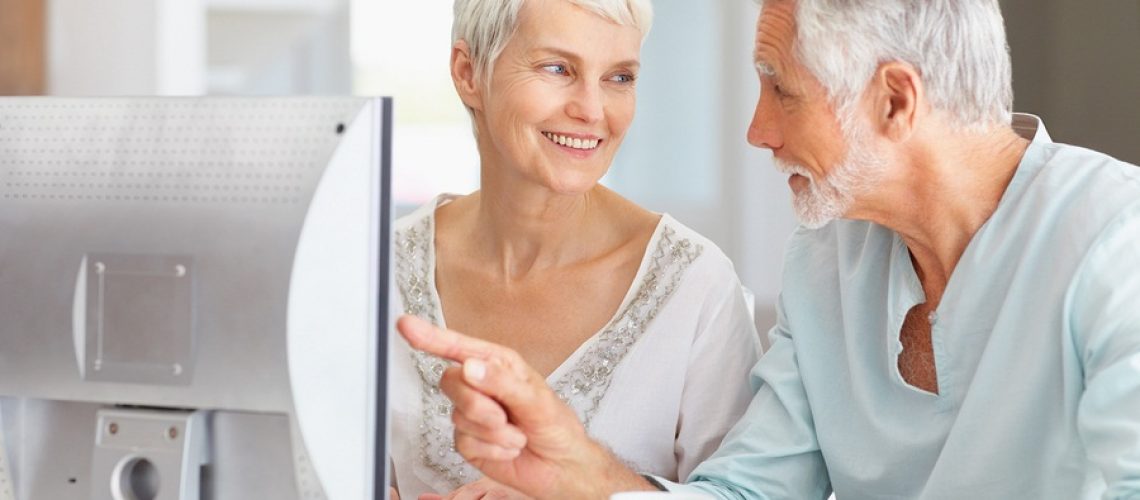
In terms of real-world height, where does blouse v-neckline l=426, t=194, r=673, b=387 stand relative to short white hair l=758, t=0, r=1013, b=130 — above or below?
below

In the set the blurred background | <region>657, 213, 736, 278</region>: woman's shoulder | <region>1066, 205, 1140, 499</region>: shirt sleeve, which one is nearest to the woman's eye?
<region>657, 213, 736, 278</region>: woman's shoulder

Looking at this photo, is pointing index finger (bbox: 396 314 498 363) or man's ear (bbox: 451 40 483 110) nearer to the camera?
pointing index finger (bbox: 396 314 498 363)

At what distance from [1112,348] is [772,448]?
485 millimetres

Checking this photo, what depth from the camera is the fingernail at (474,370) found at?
124cm

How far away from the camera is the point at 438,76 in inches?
236

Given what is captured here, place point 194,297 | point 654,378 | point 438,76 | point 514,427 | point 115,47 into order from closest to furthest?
point 194,297 < point 514,427 < point 654,378 < point 115,47 < point 438,76

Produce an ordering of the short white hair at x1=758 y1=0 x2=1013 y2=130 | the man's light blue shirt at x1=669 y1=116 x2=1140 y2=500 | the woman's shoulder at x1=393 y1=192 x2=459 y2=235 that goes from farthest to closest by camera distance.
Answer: the woman's shoulder at x1=393 y1=192 x2=459 y2=235, the short white hair at x1=758 y1=0 x2=1013 y2=130, the man's light blue shirt at x1=669 y1=116 x2=1140 y2=500

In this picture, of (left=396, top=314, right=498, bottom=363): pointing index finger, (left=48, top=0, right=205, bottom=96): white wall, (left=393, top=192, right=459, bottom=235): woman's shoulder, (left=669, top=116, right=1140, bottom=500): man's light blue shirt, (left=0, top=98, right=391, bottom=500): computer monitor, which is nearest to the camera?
(left=0, top=98, right=391, bottom=500): computer monitor

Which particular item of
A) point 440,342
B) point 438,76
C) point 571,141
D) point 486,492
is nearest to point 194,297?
point 440,342

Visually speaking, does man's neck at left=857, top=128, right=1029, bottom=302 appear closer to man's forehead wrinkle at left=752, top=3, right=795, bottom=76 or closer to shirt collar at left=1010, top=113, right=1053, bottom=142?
shirt collar at left=1010, top=113, right=1053, bottom=142

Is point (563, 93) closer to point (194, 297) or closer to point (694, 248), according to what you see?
point (694, 248)

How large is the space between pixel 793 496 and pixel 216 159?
91 centimetres

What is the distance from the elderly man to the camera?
4.31 ft

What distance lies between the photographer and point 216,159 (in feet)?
3.62
